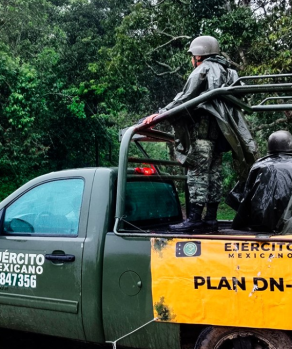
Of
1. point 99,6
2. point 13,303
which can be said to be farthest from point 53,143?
point 13,303

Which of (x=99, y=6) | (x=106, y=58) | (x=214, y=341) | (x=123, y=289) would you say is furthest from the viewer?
(x=99, y=6)

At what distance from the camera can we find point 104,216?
344 cm

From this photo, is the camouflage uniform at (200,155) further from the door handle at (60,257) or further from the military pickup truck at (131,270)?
the door handle at (60,257)

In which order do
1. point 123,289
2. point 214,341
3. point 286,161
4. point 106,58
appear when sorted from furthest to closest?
point 106,58 → point 286,161 → point 123,289 → point 214,341

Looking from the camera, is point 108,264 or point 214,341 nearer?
point 214,341

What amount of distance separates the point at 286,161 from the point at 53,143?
1587 cm

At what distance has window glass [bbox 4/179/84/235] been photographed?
3.67m

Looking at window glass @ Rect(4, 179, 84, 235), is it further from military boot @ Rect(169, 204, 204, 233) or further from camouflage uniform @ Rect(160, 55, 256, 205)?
camouflage uniform @ Rect(160, 55, 256, 205)

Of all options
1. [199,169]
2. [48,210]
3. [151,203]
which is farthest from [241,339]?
[48,210]

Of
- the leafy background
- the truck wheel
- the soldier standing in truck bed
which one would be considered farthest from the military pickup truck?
the leafy background

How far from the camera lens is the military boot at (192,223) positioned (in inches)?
143

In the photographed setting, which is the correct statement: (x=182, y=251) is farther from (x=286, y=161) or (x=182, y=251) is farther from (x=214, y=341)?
(x=286, y=161)

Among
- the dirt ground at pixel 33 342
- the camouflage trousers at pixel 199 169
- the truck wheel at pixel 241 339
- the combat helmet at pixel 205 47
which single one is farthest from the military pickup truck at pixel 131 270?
the dirt ground at pixel 33 342

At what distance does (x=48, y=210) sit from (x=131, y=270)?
98cm
